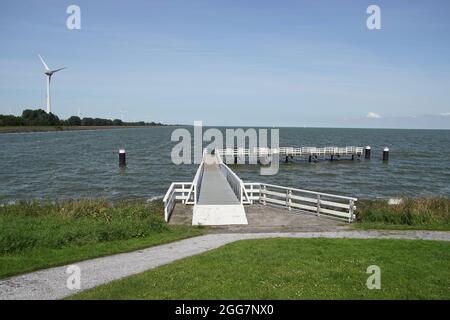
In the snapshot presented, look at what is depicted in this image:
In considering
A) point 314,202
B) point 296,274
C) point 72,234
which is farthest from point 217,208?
point 296,274

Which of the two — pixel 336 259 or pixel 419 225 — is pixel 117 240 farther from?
pixel 419 225

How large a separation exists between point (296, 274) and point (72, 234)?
709cm

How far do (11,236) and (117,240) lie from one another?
2.98 m

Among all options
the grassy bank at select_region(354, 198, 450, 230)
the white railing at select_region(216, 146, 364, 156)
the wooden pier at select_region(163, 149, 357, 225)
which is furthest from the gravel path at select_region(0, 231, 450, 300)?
the white railing at select_region(216, 146, 364, 156)

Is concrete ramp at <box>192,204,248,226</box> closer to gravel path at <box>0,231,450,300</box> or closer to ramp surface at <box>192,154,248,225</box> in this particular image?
ramp surface at <box>192,154,248,225</box>

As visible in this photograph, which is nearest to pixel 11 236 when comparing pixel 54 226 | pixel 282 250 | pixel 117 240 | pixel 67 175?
pixel 54 226

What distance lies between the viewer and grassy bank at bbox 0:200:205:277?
1095 cm

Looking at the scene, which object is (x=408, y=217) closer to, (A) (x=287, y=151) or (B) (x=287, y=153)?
(B) (x=287, y=153)

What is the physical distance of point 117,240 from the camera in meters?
13.1

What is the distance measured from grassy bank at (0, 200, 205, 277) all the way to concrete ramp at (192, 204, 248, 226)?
1.21 metres

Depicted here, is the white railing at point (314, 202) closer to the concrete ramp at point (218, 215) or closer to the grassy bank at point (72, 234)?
the concrete ramp at point (218, 215)

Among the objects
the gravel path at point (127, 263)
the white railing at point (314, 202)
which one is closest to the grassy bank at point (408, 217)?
the white railing at point (314, 202)

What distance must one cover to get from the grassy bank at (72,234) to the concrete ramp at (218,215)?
47.5 inches

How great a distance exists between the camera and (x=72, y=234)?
12.7 m
